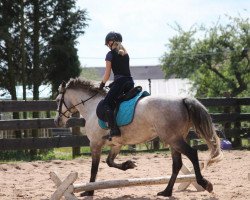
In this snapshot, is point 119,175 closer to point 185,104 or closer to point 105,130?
point 105,130

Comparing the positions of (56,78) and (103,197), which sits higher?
(56,78)

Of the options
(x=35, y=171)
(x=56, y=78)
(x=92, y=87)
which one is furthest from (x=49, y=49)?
(x=92, y=87)

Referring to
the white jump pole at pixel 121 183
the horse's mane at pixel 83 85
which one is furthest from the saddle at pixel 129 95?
the white jump pole at pixel 121 183

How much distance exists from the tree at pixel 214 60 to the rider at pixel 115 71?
1245 inches

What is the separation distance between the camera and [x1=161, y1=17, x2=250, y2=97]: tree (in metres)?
39.6

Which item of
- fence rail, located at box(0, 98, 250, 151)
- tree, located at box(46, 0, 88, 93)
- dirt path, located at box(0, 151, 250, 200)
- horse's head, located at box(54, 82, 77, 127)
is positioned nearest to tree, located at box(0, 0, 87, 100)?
tree, located at box(46, 0, 88, 93)

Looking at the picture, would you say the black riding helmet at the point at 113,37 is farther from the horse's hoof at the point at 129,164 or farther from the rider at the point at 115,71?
the horse's hoof at the point at 129,164

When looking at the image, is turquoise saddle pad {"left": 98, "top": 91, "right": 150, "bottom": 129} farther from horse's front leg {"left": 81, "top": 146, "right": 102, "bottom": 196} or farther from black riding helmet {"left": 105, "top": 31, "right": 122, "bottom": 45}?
black riding helmet {"left": 105, "top": 31, "right": 122, "bottom": 45}

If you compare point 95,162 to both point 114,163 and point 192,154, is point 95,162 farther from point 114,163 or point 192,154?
point 192,154

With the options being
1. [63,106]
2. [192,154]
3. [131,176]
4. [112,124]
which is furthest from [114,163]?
[131,176]

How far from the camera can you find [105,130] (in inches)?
299

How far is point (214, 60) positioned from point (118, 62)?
35378 millimetres

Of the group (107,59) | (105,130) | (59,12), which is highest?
(59,12)

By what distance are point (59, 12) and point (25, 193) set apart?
46.2 ft
